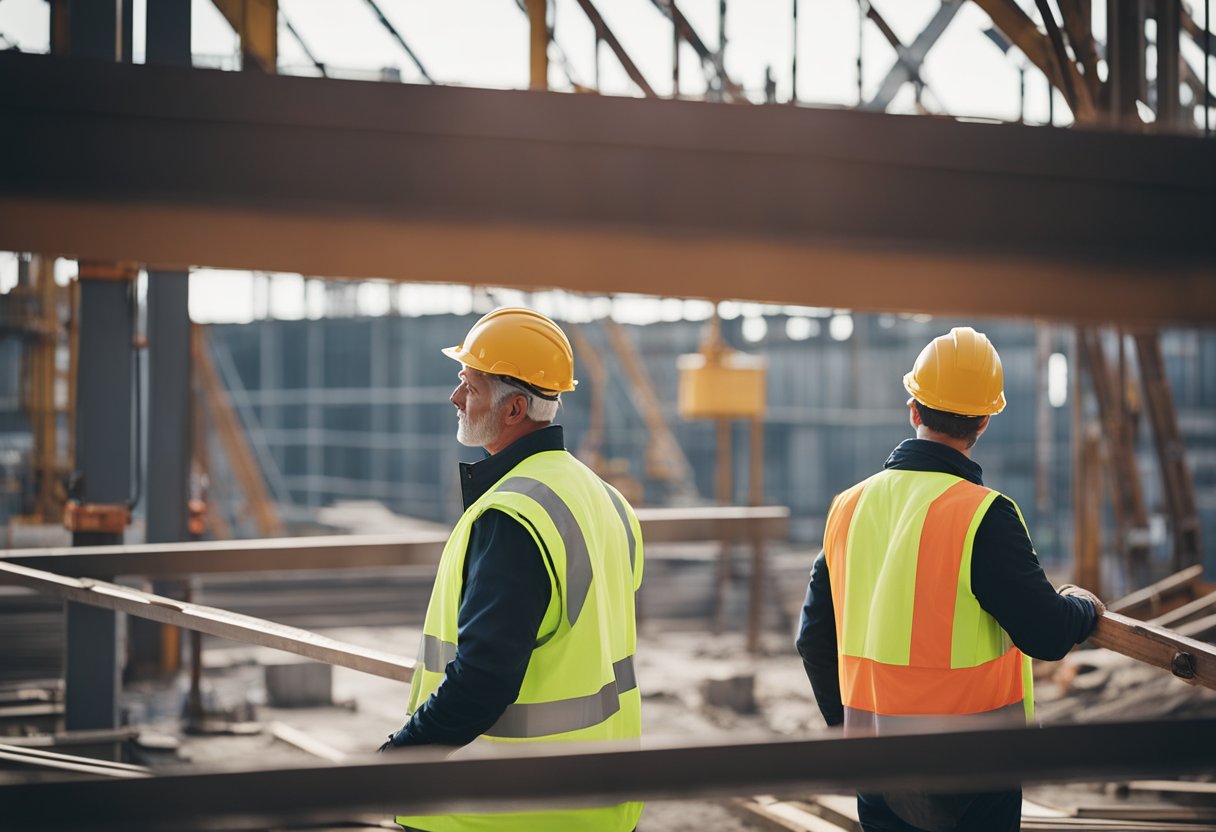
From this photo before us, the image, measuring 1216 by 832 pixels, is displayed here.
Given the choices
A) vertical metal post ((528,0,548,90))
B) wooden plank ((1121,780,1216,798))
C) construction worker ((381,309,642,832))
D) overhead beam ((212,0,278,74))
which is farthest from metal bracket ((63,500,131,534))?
wooden plank ((1121,780,1216,798))

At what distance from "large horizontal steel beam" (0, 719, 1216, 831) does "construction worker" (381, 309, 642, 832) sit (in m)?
0.59

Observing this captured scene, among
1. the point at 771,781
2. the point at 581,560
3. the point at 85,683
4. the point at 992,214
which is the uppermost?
the point at 992,214

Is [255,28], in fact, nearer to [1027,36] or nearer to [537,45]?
[537,45]

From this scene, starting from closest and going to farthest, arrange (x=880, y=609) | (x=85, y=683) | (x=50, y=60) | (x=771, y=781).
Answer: (x=771, y=781) → (x=50, y=60) → (x=880, y=609) → (x=85, y=683)

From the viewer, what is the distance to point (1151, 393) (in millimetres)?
9711

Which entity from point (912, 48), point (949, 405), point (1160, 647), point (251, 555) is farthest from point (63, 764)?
point (912, 48)

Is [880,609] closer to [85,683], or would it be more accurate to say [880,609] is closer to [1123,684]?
[85,683]

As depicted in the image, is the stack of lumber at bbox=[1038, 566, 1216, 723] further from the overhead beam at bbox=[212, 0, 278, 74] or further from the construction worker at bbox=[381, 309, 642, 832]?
the overhead beam at bbox=[212, 0, 278, 74]

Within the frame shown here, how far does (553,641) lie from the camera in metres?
2.11

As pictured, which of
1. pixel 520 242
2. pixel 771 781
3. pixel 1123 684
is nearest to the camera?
pixel 771 781

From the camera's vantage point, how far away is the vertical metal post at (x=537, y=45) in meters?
3.06

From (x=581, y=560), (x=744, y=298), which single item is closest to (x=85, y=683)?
(x=581, y=560)

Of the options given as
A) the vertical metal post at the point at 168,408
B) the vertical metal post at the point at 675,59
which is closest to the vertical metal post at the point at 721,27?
the vertical metal post at the point at 675,59

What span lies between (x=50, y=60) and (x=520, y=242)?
0.79 meters
